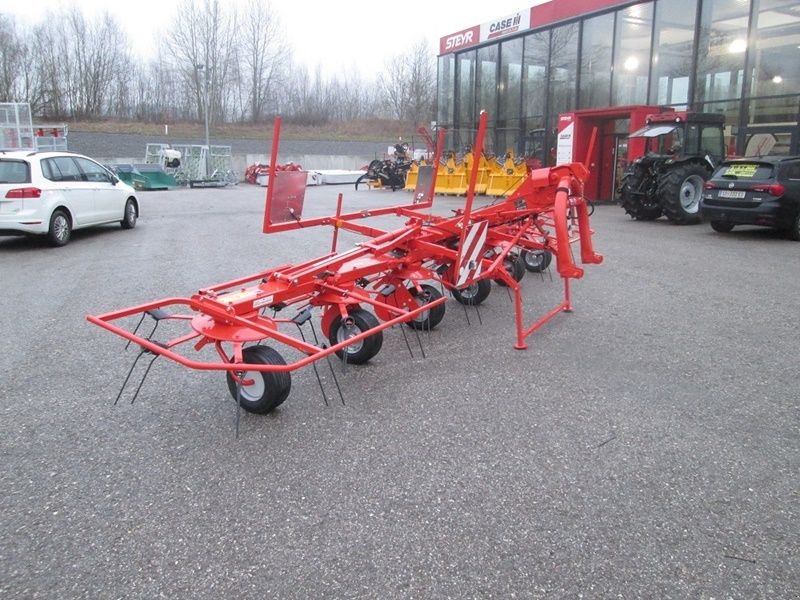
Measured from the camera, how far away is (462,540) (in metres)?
2.81

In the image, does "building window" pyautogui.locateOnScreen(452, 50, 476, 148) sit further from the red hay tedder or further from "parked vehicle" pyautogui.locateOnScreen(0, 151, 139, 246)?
the red hay tedder

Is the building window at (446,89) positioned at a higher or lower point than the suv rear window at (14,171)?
higher

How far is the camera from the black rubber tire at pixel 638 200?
14.7 m

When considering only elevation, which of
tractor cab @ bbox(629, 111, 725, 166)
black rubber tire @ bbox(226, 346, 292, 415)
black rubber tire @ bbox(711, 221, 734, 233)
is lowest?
black rubber tire @ bbox(226, 346, 292, 415)

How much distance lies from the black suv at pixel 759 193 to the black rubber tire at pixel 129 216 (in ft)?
38.2

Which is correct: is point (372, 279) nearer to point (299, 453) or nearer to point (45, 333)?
point (299, 453)

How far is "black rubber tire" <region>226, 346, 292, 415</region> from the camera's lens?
3957 millimetres

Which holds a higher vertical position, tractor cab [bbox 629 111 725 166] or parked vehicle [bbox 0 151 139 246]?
tractor cab [bbox 629 111 725 166]

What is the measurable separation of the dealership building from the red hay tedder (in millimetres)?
13533

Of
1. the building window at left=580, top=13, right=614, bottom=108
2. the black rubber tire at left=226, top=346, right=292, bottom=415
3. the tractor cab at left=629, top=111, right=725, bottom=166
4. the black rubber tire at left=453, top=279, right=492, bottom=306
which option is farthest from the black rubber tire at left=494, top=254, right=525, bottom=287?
the building window at left=580, top=13, right=614, bottom=108

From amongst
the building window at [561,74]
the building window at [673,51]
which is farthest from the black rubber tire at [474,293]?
the building window at [561,74]

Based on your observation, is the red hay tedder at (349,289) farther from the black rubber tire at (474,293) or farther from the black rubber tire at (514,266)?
the black rubber tire at (514,266)

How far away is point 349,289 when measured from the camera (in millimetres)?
5102

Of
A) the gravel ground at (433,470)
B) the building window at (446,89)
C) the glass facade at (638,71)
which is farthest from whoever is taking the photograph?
the building window at (446,89)
